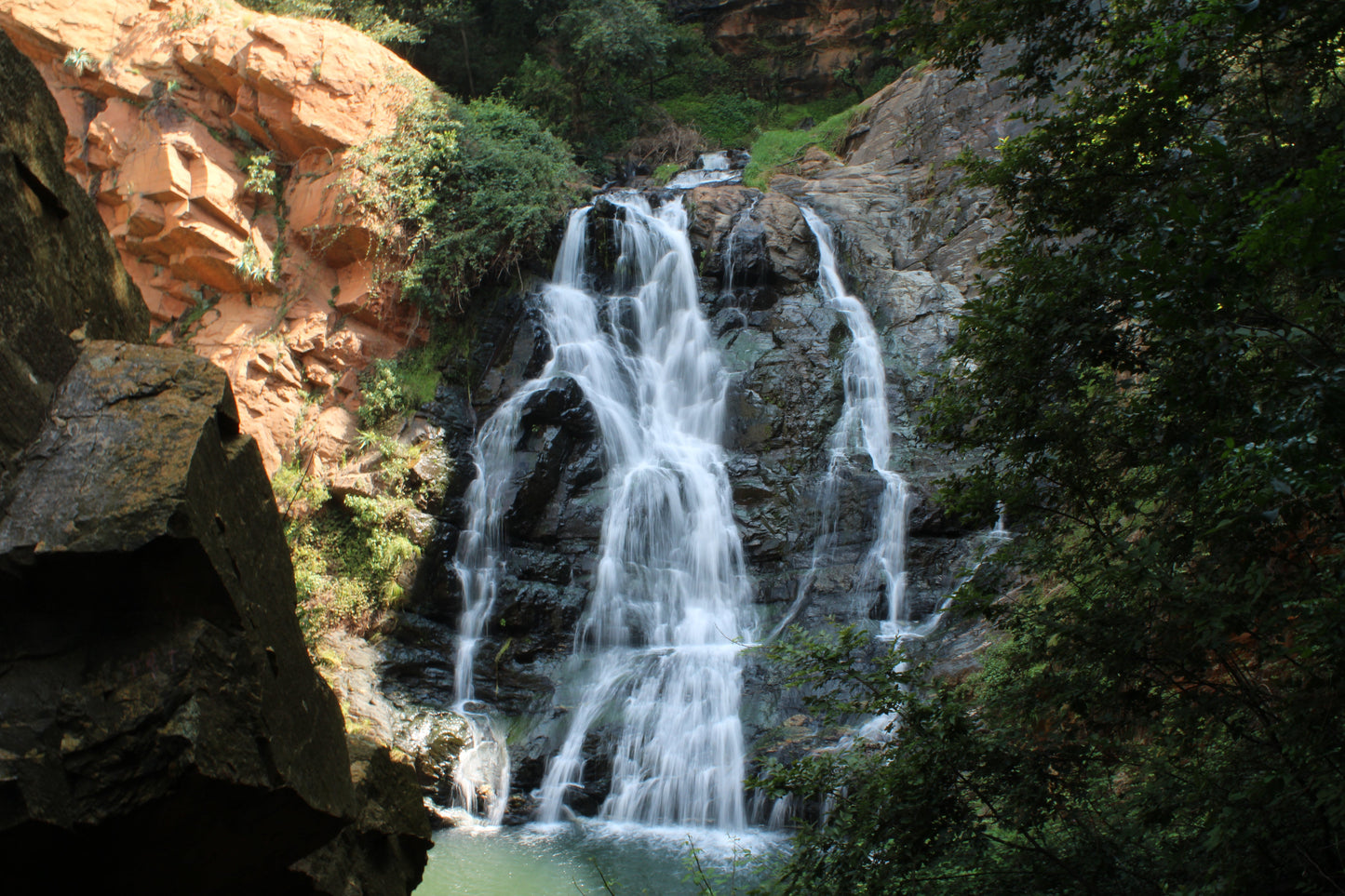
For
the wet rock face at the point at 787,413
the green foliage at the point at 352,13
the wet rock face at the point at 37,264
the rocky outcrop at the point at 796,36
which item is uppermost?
the rocky outcrop at the point at 796,36

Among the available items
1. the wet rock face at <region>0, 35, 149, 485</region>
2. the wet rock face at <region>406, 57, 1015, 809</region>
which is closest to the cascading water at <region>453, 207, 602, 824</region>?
A: the wet rock face at <region>406, 57, 1015, 809</region>

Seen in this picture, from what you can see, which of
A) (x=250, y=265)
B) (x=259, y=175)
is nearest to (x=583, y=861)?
(x=250, y=265)

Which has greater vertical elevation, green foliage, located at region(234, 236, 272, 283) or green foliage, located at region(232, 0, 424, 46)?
green foliage, located at region(232, 0, 424, 46)

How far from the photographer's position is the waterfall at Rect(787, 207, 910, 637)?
35.2ft

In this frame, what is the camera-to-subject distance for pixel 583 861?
7426 mm

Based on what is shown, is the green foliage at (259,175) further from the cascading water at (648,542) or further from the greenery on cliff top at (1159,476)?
the greenery on cliff top at (1159,476)

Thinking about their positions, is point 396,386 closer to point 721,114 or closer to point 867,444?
point 867,444

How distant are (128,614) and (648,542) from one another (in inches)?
359

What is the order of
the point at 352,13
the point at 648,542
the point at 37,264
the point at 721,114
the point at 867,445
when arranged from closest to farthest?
1. the point at 37,264
2. the point at 648,542
3. the point at 867,445
4. the point at 352,13
5. the point at 721,114

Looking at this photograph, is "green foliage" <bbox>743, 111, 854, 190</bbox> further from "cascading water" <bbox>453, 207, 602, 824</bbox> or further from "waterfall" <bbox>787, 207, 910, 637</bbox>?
"cascading water" <bbox>453, 207, 602, 824</bbox>

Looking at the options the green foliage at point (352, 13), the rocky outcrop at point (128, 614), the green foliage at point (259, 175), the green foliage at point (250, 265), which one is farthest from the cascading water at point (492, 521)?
the rocky outcrop at point (128, 614)

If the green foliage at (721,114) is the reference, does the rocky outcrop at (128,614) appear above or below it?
below

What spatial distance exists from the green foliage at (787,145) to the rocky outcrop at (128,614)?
54.7ft

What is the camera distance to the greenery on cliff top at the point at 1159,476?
2.67 meters
